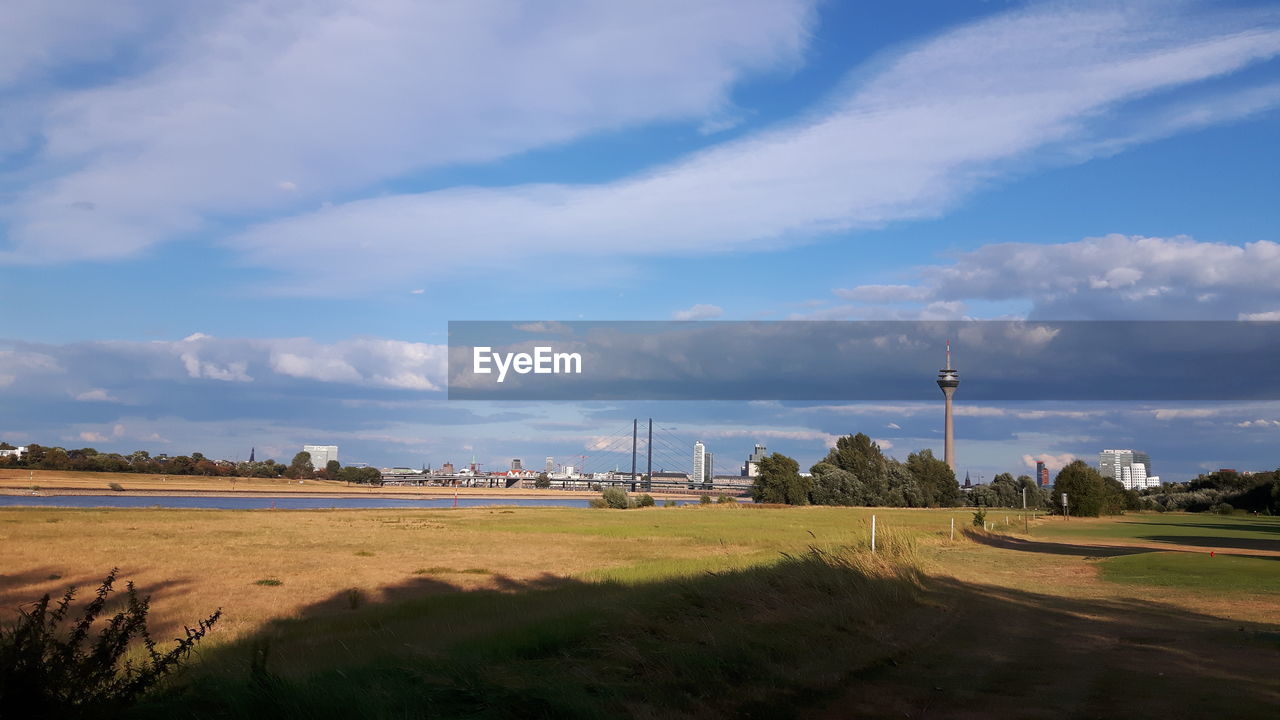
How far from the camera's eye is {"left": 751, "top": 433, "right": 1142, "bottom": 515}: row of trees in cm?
11700

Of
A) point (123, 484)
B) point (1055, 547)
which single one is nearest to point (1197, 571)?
point (1055, 547)

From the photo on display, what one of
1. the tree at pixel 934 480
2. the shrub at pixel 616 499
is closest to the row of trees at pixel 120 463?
the shrub at pixel 616 499

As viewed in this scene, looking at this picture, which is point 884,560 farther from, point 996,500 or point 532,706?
point 996,500

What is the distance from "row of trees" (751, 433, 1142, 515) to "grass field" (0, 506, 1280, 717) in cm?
8624

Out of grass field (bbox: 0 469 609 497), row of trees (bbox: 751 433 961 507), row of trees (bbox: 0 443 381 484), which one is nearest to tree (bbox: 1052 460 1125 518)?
row of trees (bbox: 751 433 961 507)

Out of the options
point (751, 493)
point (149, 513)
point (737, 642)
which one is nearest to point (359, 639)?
point (737, 642)

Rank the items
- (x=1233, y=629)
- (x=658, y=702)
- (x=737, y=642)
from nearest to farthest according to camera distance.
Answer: (x=658, y=702)
(x=737, y=642)
(x=1233, y=629)

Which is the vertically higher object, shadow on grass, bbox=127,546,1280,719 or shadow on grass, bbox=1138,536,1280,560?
shadow on grass, bbox=127,546,1280,719

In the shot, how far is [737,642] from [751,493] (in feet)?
390

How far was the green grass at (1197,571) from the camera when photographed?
2289cm

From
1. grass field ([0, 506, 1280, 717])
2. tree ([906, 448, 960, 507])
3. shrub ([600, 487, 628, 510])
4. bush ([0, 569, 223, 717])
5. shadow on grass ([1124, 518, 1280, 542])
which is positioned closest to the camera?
bush ([0, 569, 223, 717])

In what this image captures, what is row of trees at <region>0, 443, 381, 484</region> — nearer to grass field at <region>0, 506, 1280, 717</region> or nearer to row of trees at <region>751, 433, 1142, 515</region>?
row of trees at <region>751, 433, 1142, 515</region>

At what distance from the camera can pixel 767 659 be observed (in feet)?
32.8

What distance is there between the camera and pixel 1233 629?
14273 millimetres
